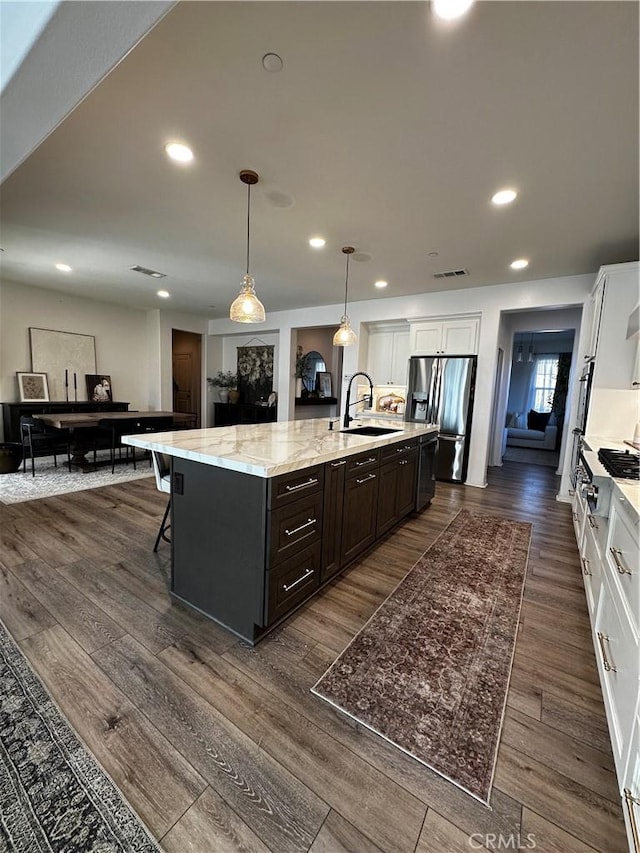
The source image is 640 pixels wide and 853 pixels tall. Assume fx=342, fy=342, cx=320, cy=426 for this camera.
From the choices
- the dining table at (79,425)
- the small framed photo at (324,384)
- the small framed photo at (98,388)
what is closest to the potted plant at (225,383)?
the small framed photo at (324,384)

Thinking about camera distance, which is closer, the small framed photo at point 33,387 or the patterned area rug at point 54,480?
the patterned area rug at point 54,480

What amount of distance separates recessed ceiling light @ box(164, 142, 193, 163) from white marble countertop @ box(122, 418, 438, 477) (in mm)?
1785

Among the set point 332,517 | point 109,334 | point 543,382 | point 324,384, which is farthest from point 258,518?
point 543,382

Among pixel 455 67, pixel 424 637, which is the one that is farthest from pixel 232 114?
pixel 424 637

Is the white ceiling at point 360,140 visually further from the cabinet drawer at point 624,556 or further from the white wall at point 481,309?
the cabinet drawer at point 624,556

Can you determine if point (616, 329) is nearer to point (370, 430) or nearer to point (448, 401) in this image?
point (448, 401)

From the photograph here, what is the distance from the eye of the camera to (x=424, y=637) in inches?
73.5

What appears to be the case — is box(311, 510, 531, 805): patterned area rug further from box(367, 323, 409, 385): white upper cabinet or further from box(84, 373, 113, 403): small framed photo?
box(84, 373, 113, 403): small framed photo

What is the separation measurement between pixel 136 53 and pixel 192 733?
2814 millimetres

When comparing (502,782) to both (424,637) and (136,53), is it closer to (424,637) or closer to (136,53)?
(424,637)

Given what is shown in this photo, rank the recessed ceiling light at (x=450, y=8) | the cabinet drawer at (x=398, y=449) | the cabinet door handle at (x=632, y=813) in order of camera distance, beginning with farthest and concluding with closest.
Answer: the cabinet drawer at (x=398, y=449) → the recessed ceiling light at (x=450, y=8) → the cabinet door handle at (x=632, y=813)

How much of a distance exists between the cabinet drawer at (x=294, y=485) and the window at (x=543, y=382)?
27.4 feet

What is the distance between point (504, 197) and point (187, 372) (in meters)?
7.68

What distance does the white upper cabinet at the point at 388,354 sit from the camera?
5965mm
